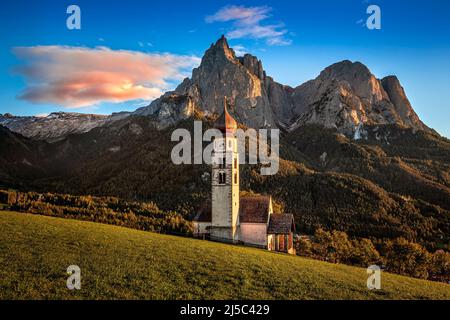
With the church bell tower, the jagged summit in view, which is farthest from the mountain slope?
the jagged summit

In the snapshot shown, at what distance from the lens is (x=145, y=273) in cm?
2541

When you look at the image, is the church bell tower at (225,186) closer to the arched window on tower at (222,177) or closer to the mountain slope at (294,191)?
the arched window on tower at (222,177)

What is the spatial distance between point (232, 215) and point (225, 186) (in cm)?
419

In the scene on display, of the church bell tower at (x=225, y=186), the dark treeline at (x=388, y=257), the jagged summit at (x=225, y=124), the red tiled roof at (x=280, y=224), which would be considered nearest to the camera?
the church bell tower at (x=225, y=186)

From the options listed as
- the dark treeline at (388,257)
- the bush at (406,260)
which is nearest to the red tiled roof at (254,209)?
the dark treeline at (388,257)

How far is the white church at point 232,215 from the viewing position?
56156mm

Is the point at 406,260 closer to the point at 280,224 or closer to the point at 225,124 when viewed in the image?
the point at 280,224

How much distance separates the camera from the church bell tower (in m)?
55.9

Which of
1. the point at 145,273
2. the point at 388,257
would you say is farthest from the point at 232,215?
the point at 388,257

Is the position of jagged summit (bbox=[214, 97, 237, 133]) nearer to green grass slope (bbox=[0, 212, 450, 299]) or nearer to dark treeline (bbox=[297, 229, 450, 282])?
dark treeline (bbox=[297, 229, 450, 282])
